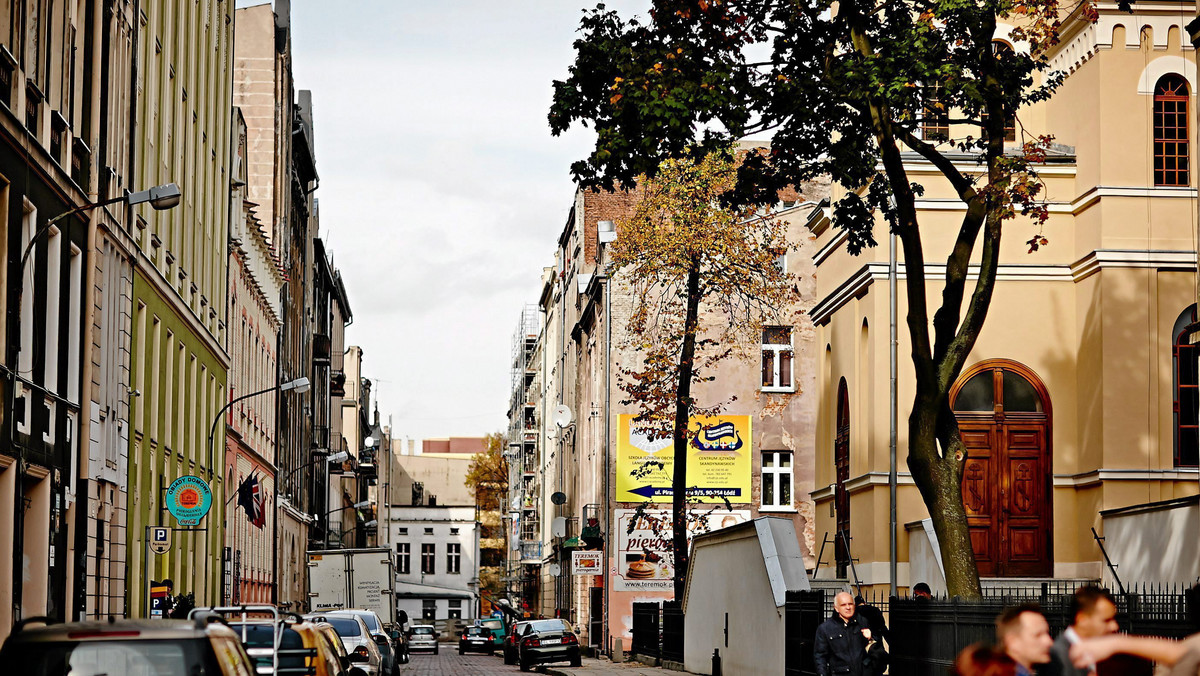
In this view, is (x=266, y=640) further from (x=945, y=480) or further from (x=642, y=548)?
(x=642, y=548)

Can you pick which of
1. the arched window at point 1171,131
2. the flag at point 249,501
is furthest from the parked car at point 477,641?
the arched window at point 1171,131

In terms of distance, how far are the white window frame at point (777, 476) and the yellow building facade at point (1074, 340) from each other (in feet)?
68.8

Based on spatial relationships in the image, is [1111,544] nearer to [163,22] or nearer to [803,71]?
[803,71]

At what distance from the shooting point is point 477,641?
244 ft

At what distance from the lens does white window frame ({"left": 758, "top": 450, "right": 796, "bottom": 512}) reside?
173ft

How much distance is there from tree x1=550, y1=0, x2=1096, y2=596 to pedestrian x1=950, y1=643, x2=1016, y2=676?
10778mm

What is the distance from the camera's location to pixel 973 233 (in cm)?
1845

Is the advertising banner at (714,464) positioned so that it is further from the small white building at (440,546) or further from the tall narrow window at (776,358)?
the small white building at (440,546)

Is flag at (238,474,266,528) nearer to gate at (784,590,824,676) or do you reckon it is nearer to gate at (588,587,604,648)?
gate at (784,590,824,676)

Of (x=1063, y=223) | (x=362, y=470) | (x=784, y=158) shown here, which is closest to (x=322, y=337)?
(x=362, y=470)

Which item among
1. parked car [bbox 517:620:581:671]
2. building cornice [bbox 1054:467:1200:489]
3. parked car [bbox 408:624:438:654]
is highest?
building cornice [bbox 1054:467:1200:489]

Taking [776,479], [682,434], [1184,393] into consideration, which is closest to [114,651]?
[1184,393]

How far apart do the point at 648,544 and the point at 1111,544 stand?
A: 23.4m

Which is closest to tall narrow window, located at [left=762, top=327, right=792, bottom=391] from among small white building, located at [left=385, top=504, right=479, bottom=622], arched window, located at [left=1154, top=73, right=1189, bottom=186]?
arched window, located at [left=1154, top=73, right=1189, bottom=186]
